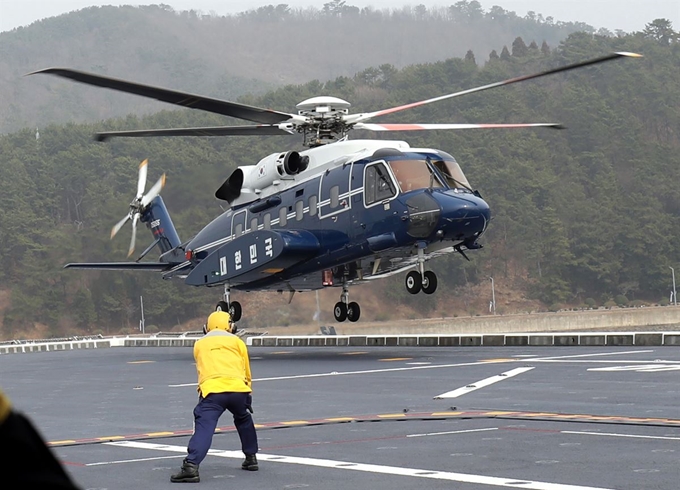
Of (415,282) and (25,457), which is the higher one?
(415,282)

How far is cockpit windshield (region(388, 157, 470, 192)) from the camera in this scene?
94.3 ft

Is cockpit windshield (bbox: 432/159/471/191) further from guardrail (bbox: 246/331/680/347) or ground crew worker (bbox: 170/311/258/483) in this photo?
ground crew worker (bbox: 170/311/258/483)

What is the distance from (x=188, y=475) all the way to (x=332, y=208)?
68.6 feet

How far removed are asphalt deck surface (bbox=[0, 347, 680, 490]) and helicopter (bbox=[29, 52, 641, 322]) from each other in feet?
10.9

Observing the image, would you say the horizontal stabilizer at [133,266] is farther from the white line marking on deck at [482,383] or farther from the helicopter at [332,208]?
the white line marking on deck at [482,383]

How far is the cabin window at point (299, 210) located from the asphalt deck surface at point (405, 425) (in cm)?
462

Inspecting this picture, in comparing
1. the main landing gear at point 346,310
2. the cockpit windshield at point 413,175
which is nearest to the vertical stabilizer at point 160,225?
the main landing gear at point 346,310

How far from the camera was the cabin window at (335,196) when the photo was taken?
30.7 metres

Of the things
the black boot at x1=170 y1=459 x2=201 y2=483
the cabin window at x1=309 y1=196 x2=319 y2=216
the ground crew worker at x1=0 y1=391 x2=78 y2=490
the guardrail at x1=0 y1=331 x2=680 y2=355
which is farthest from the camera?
the guardrail at x1=0 y1=331 x2=680 y2=355

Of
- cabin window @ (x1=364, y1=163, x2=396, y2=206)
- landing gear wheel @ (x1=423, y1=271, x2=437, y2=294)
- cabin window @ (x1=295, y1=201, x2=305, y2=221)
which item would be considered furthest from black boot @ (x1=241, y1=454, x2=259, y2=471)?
cabin window @ (x1=295, y1=201, x2=305, y2=221)

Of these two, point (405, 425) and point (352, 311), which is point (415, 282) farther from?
point (405, 425)

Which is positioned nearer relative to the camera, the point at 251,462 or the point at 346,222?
the point at 251,462

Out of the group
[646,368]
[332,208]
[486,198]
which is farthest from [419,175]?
[486,198]

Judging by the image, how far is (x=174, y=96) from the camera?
24.6 metres
